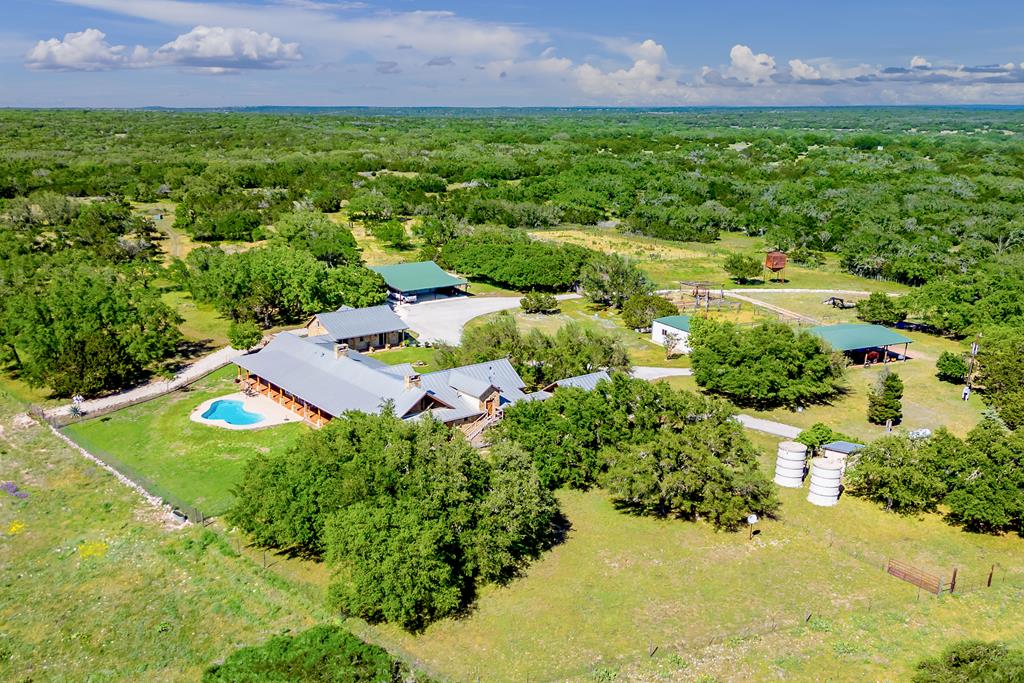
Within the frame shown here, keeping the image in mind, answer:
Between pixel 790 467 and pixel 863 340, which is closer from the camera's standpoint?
pixel 790 467

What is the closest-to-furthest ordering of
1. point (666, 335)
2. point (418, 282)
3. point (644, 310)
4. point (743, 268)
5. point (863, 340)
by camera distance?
point (863, 340), point (666, 335), point (644, 310), point (418, 282), point (743, 268)

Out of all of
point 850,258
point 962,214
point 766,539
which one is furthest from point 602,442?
point 962,214

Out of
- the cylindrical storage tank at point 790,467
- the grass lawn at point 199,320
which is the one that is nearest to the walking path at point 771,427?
the cylindrical storage tank at point 790,467

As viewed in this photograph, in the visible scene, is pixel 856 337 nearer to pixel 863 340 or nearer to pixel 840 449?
pixel 863 340

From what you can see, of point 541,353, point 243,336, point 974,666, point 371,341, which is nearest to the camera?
point 974,666

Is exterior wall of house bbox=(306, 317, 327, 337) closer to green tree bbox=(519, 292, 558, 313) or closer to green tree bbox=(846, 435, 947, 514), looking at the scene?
green tree bbox=(519, 292, 558, 313)

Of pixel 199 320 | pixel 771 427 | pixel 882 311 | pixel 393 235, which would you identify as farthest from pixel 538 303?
pixel 393 235

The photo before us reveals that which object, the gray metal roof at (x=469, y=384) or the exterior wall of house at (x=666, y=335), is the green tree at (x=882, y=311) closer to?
the exterior wall of house at (x=666, y=335)
